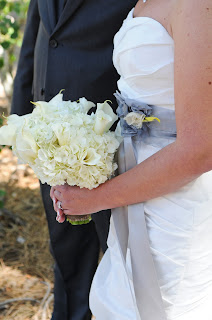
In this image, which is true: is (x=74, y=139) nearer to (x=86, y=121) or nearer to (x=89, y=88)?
(x=86, y=121)

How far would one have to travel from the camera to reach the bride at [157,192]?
128 cm

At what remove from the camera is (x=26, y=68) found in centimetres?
245

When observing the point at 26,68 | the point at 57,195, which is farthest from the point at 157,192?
the point at 26,68

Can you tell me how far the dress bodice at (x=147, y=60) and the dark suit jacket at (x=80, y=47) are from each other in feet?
1.49

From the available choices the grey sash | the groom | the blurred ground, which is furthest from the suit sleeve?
the blurred ground

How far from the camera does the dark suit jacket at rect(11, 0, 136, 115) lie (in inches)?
75.4

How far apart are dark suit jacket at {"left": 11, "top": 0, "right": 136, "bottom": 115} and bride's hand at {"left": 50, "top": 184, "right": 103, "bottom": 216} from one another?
61 cm

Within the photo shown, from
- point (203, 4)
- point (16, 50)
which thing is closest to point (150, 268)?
point (203, 4)

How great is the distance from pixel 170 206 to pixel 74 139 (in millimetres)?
366

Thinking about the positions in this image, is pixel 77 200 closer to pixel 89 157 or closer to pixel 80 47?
pixel 89 157

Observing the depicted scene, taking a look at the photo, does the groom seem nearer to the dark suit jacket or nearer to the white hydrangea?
the dark suit jacket

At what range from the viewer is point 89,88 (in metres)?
2.01

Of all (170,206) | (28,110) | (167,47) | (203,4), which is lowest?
(28,110)

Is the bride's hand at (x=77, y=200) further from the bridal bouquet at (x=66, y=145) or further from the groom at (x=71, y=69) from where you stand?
the groom at (x=71, y=69)
